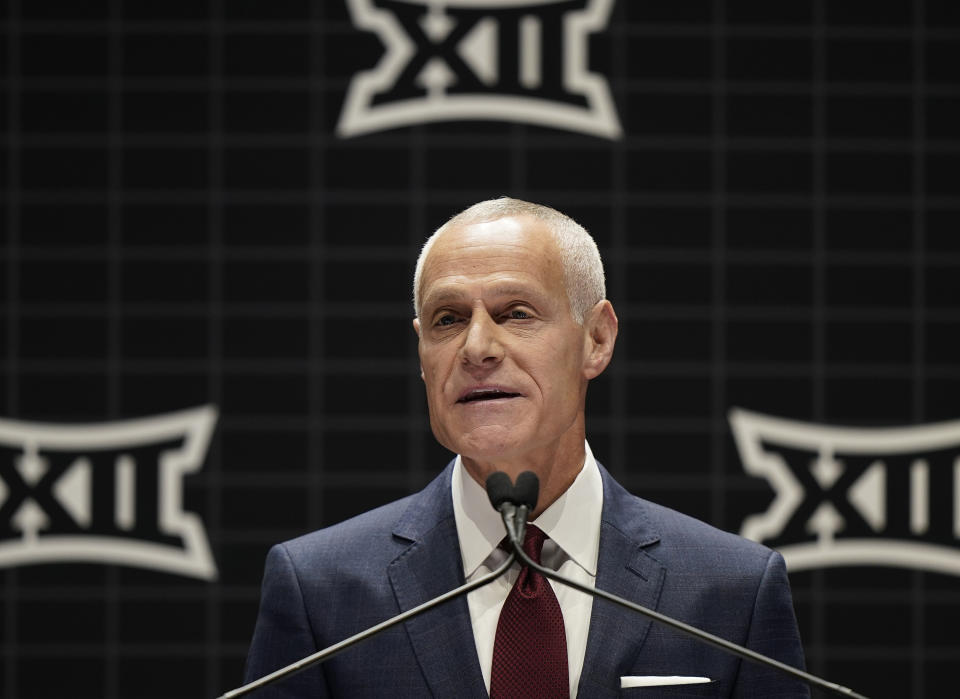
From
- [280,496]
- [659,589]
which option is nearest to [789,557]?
[280,496]

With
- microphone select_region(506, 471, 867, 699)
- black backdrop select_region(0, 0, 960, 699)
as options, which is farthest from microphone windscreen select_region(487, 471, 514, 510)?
black backdrop select_region(0, 0, 960, 699)

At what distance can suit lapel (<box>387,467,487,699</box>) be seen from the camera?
61.0 inches

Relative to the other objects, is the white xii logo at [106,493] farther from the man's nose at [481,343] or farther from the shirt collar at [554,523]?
the man's nose at [481,343]

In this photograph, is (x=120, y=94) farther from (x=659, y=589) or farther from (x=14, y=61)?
(x=659, y=589)

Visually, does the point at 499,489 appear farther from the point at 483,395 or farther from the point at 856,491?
the point at 856,491

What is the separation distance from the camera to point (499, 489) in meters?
1.33

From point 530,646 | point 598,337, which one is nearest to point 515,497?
point 530,646

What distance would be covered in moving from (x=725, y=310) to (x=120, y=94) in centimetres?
195

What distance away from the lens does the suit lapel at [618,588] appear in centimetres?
154

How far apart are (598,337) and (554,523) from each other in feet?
0.93

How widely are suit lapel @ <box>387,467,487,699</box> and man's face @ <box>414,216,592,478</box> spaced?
14 cm

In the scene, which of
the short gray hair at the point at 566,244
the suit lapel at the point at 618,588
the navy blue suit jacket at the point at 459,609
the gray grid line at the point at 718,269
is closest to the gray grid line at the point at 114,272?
the gray grid line at the point at 718,269

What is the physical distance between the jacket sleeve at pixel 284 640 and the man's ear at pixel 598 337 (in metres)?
0.53

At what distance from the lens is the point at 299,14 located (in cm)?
343
